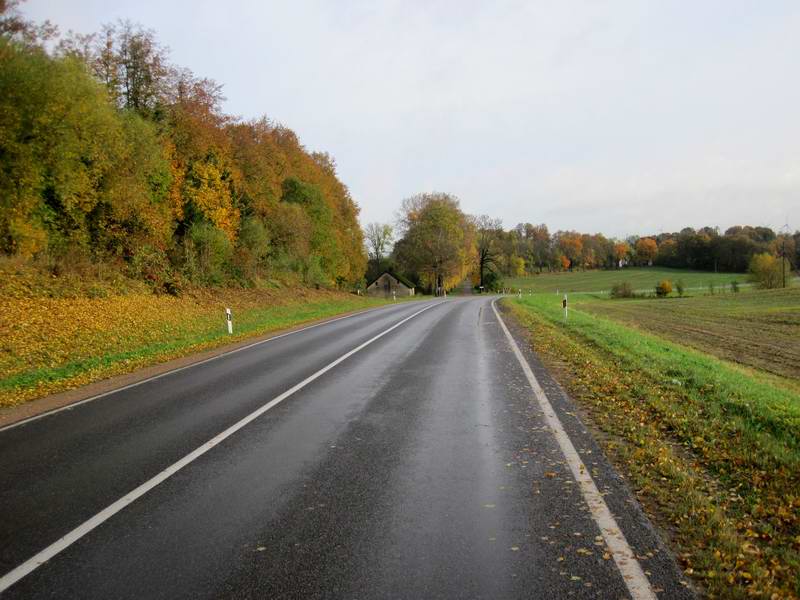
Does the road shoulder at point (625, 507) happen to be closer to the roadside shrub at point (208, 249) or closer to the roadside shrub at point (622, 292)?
the roadside shrub at point (208, 249)

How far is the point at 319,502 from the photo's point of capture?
15.0 ft

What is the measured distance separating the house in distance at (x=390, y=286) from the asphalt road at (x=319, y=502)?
228 ft

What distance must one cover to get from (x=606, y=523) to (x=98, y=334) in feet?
51.1

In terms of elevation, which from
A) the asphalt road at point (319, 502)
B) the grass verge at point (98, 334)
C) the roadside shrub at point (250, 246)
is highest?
the roadside shrub at point (250, 246)

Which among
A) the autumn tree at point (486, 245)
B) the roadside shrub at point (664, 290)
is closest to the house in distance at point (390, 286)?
the autumn tree at point (486, 245)


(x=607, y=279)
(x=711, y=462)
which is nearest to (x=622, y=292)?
(x=607, y=279)

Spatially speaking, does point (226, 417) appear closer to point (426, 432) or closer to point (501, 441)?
point (426, 432)

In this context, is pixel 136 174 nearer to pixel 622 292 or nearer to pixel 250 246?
pixel 250 246

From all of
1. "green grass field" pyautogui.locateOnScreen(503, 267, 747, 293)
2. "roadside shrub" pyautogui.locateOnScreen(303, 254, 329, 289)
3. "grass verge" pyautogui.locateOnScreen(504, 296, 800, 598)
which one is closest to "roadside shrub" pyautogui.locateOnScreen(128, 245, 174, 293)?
"roadside shrub" pyautogui.locateOnScreen(303, 254, 329, 289)

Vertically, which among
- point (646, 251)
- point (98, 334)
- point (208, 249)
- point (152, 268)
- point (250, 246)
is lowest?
point (98, 334)

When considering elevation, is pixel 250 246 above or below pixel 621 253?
below

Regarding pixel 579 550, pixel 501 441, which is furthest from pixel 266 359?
pixel 579 550

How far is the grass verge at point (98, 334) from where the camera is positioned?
11234 millimetres

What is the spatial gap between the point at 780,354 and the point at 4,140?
25466mm
